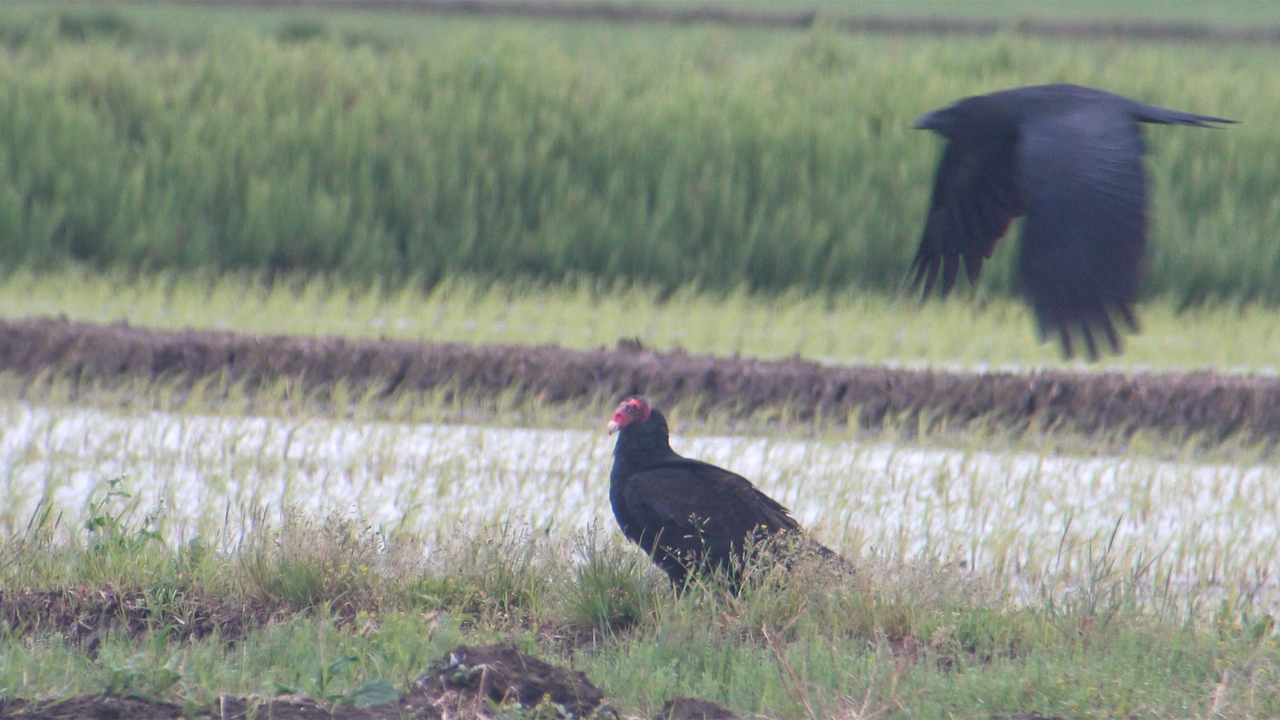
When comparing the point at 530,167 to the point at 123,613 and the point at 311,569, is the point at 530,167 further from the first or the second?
the point at 123,613

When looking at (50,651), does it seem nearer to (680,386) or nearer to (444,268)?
(680,386)

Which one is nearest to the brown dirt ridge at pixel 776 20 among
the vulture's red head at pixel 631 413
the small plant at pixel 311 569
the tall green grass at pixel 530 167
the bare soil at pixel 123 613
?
the tall green grass at pixel 530 167

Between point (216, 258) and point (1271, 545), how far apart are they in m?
8.59

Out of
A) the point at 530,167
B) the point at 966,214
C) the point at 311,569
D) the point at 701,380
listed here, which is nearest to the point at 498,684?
the point at 311,569

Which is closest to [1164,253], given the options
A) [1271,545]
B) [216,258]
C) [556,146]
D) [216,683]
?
[556,146]

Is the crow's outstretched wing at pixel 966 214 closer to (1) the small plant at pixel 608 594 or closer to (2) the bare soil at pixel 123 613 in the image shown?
(1) the small plant at pixel 608 594

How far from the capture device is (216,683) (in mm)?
3113

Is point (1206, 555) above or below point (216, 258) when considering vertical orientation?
above

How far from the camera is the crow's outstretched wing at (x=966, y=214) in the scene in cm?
419

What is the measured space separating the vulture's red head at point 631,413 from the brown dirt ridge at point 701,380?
239cm

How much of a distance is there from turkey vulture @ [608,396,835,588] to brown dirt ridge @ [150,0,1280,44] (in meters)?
15.3

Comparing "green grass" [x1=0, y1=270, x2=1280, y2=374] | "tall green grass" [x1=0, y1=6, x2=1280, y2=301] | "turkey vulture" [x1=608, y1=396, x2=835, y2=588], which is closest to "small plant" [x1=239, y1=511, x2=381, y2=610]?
Result: "turkey vulture" [x1=608, y1=396, x2=835, y2=588]

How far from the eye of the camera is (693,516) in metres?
3.84

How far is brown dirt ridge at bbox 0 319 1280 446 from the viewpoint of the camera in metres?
6.74
